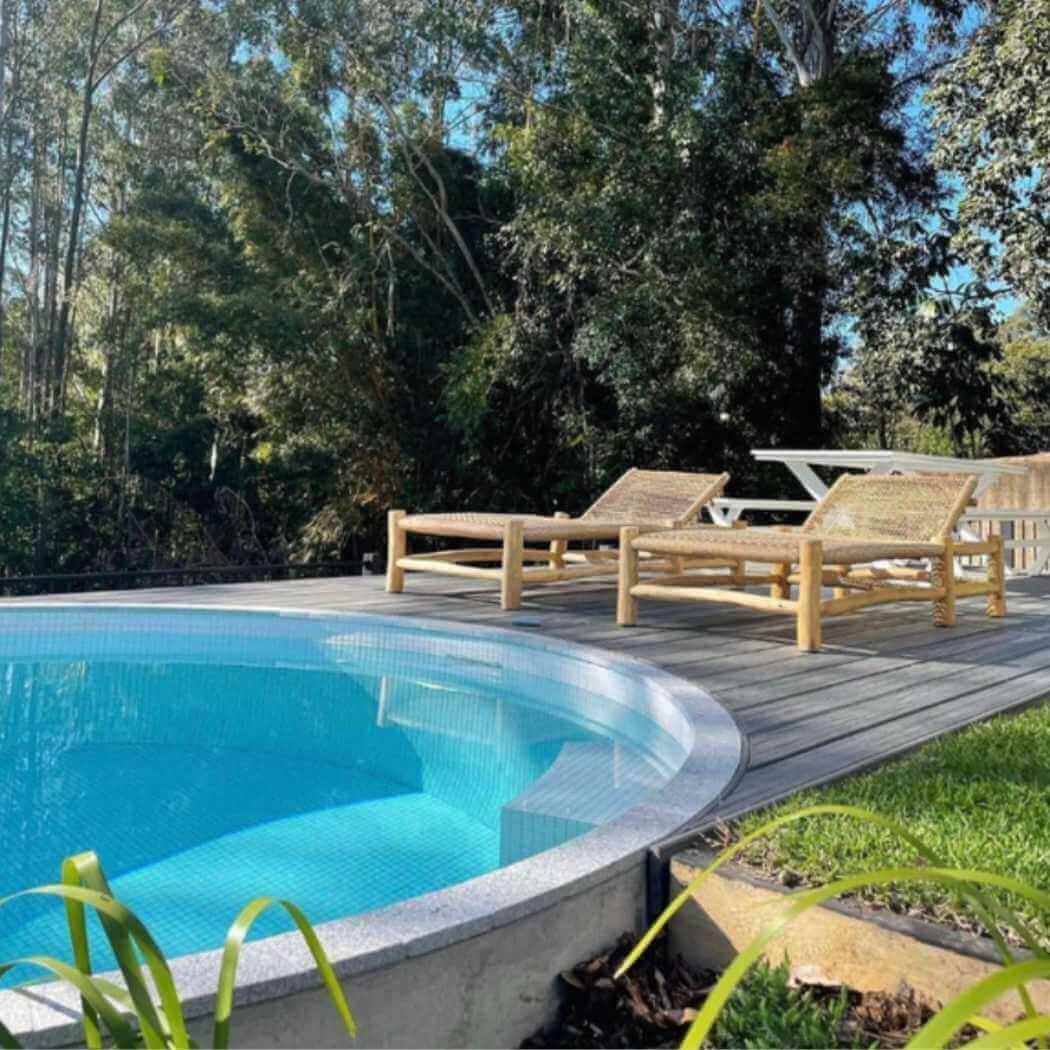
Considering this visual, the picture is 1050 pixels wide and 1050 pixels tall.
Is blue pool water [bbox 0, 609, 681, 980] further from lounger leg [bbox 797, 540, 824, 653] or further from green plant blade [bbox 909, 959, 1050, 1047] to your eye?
green plant blade [bbox 909, 959, 1050, 1047]

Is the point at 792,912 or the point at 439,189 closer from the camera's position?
the point at 792,912

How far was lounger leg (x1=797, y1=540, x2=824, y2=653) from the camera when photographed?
3.74m

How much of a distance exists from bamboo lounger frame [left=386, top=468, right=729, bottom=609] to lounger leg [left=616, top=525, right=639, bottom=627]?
24cm

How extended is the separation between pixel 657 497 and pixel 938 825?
401 cm

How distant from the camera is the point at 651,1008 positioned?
1.41m

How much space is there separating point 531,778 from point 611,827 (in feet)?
4.29

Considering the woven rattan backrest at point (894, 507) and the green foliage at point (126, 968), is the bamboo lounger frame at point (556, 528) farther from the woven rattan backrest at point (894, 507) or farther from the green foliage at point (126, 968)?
the green foliage at point (126, 968)

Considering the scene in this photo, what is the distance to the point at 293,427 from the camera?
38.4ft

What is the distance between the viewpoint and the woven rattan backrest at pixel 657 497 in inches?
217

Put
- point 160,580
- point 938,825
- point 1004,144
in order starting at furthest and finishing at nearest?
point 160,580, point 1004,144, point 938,825

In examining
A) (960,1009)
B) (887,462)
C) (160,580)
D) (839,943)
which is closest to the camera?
(960,1009)

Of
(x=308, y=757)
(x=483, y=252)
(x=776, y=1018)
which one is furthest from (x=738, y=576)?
(x=483, y=252)

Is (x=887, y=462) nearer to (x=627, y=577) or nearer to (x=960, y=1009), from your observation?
A: (x=627, y=577)

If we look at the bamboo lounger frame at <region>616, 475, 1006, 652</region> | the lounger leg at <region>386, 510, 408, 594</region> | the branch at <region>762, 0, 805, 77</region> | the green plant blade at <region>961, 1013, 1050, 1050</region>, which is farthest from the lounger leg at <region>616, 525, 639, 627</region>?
the branch at <region>762, 0, 805, 77</region>
